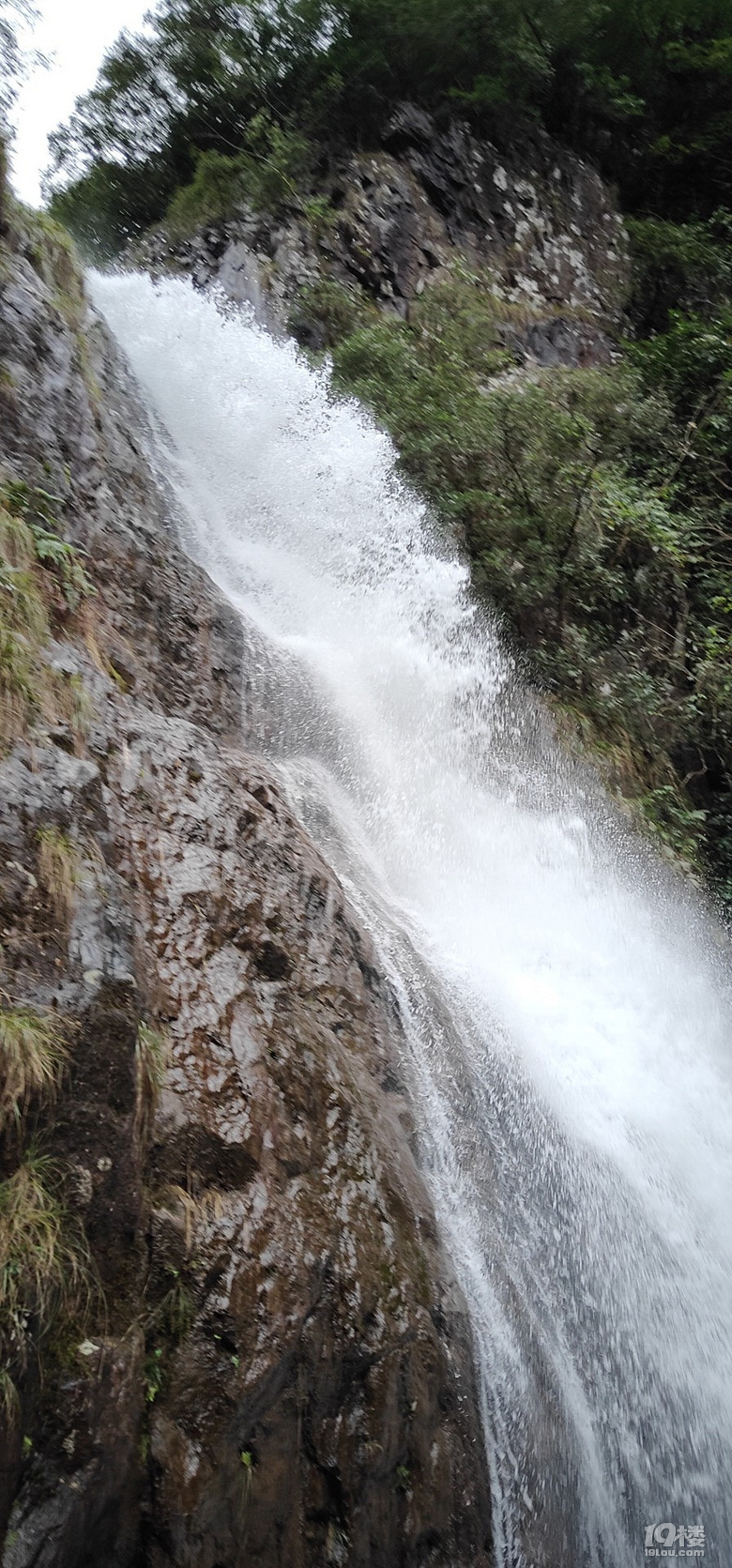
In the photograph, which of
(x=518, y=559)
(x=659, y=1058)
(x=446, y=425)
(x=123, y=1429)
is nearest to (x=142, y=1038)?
(x=123, y=1429)

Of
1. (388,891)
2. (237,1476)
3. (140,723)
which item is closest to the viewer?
(237,1476)

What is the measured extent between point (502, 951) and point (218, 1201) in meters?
3.25

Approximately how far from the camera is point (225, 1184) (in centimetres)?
288

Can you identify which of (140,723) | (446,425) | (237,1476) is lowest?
(237,1476)

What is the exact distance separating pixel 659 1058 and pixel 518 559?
16.8 ft

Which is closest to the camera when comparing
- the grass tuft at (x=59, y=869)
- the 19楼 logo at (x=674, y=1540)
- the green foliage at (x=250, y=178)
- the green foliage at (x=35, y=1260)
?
the green foliage at (x=35, y=1260)

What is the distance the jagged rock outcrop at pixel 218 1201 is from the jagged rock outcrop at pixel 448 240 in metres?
8.83

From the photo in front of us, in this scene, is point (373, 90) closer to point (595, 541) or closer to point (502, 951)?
point (595, 541)

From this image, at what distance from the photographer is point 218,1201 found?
2.82 metres

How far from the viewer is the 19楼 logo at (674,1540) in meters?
3.54

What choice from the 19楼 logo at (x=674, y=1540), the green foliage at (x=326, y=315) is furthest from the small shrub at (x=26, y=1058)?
the green foliage at (x=326, y=315)

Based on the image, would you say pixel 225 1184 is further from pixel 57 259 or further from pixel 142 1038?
pixel 57 259

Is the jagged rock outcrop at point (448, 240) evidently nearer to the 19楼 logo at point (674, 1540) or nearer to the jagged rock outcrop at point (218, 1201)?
the jagged rock outcrop at point (218, 1201)

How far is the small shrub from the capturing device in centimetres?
233
